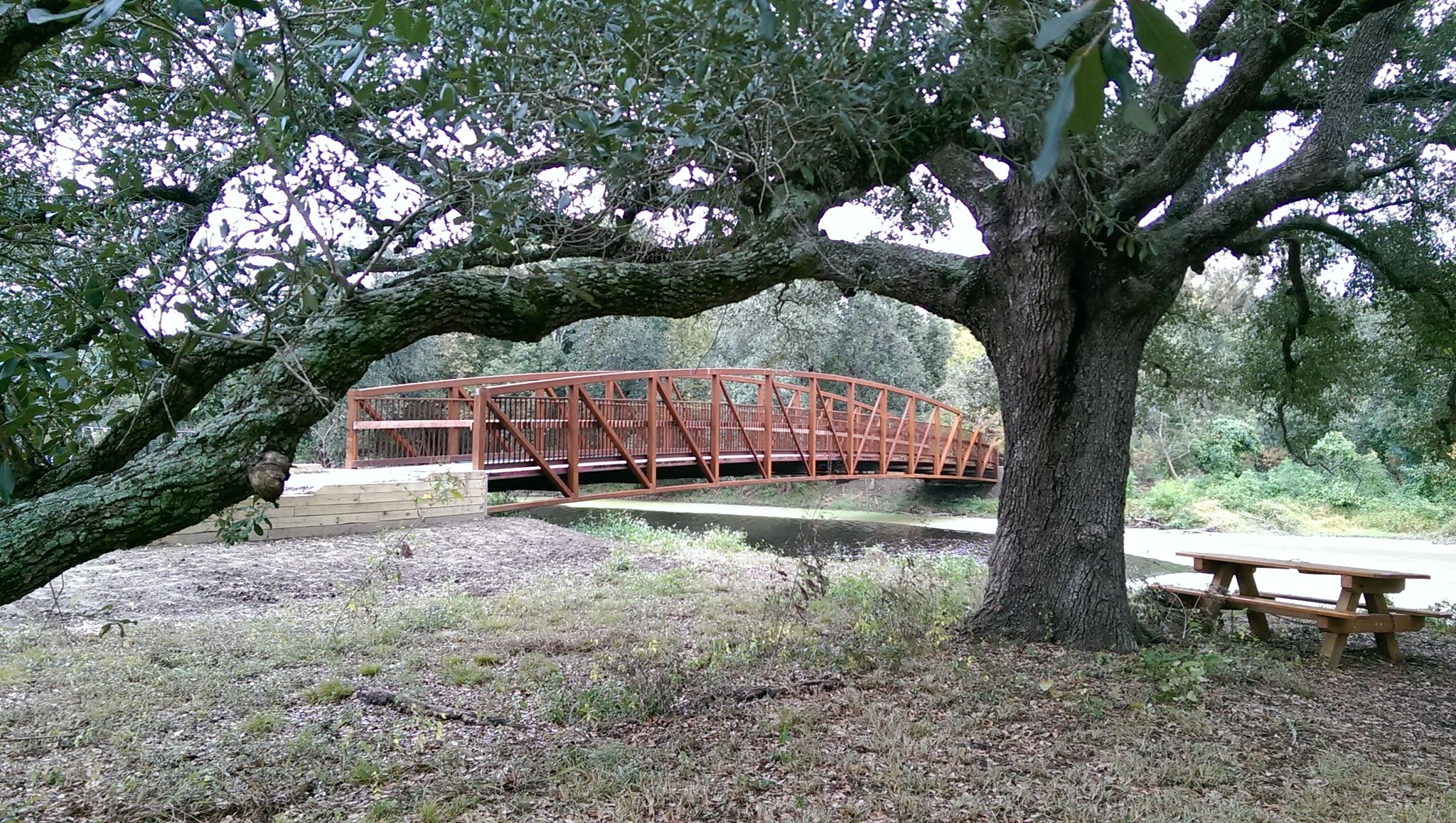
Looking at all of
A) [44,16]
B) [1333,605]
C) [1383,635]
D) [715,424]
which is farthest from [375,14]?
[715,424]

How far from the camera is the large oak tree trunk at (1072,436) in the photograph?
4.64m

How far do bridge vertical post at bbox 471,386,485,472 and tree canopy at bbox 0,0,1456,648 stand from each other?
11.6ft

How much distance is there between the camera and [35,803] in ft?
8.33

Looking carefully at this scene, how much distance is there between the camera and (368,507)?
24.8 feet

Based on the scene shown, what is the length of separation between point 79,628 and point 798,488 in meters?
14.9

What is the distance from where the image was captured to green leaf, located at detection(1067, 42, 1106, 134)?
1.67 feet

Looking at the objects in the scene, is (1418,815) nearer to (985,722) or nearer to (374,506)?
(985,722)

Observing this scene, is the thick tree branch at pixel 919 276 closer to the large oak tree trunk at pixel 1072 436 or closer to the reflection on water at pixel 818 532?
the large oak tree trunk at pixel 1072 436

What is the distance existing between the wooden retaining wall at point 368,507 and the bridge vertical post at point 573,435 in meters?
0.96

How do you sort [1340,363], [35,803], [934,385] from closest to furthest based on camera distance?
1. [35,803]
2. [1340,363]
3. [934,385]

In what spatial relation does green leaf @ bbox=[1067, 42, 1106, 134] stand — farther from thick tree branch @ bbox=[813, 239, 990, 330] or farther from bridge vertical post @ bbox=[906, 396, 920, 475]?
bridge vertical post @ bbox=[906, 396, 920, 475]

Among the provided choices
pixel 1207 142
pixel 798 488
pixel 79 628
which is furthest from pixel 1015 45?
pixel 798 488

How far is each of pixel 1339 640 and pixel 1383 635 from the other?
20.9 inches

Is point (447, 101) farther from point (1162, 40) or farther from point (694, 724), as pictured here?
point (694, 724)
